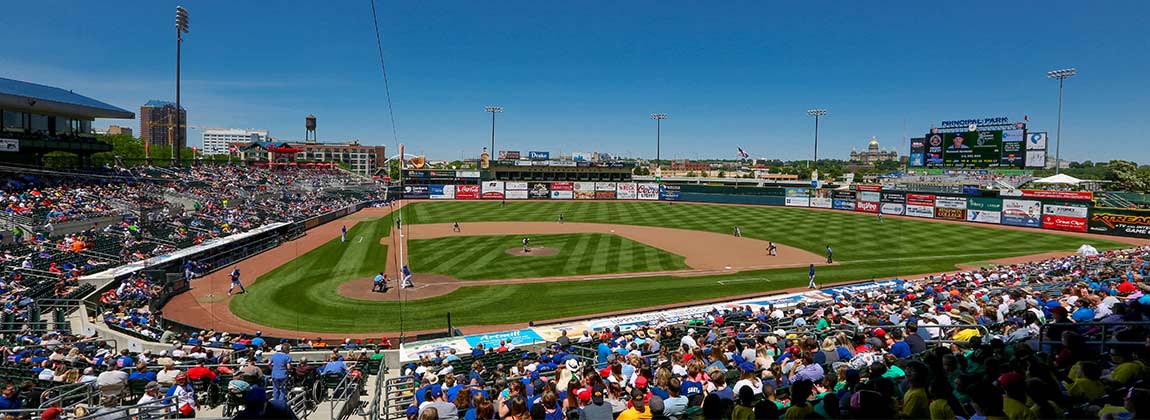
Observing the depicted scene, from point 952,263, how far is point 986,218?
2386 centimetres

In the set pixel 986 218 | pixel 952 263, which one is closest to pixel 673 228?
pixel 952 263

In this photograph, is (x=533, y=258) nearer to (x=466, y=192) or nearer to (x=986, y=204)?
(x=986, y=204)

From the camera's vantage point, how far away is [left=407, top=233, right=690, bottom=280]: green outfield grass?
1152 inches

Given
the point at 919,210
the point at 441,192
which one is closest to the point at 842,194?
the point at 919,210

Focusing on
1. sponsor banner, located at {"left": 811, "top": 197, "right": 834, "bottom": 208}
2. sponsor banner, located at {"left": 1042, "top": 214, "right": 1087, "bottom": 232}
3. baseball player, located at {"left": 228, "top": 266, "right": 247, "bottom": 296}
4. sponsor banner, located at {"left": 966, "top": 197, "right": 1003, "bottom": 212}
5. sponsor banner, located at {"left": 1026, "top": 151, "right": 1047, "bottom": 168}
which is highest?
sponsor banner, located at {"left": 1026, "top": 151, "right": 1047, "bottom": 168}

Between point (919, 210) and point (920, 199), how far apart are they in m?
1.09

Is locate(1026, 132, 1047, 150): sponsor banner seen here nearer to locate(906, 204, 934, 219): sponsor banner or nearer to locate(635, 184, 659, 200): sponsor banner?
locate(906, 204, 934, 219): sponsor banner

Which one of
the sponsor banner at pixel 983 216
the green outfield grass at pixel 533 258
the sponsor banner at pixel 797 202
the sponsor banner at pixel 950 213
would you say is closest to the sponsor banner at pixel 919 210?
the sponsor banner at pixel 950 213

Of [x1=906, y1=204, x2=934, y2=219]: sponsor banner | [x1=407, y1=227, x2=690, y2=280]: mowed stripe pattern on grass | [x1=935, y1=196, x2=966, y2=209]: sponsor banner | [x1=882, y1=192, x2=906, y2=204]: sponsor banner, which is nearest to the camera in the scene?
[x1=407, y1=227, x2=690, y2=280]: mowed stripe pattern on grass

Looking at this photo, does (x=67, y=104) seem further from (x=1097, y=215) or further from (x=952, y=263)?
(x=1097, y=215)

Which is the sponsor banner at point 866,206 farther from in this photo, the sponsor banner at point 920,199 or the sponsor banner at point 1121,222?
the sponsor banner at point 1121,222

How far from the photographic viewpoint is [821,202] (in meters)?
65.9

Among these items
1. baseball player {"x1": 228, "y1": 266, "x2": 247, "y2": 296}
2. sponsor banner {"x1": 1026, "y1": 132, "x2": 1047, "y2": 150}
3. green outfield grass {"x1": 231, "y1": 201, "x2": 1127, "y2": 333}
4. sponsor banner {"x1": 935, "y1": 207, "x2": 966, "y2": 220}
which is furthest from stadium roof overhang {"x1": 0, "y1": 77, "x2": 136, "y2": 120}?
sponsor banner {"x1": 1026, "y1": 132, "x2": 1047, "y2": 150}

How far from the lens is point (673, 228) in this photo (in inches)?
1882
